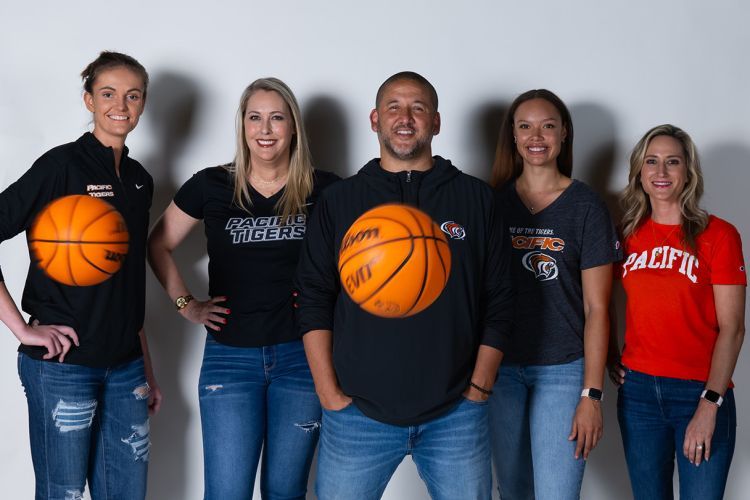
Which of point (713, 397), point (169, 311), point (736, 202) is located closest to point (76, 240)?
point (169, 311)

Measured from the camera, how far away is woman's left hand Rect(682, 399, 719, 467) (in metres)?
1.99

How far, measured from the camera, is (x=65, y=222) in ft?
6.06

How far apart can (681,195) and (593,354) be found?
616 mm

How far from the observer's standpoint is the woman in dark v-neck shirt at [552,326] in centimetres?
202

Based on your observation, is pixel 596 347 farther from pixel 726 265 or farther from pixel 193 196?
pixel 193 196

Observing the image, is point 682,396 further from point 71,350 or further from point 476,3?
point 71,350

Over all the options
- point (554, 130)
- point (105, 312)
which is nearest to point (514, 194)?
point (554, 130)

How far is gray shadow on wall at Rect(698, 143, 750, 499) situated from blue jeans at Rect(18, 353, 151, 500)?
86.9 inches

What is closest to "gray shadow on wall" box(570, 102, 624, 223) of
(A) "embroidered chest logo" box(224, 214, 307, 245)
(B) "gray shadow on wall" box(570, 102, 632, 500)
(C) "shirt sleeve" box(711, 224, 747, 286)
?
(B) "gray shadow on wall" box(570, 102, 632, 500)

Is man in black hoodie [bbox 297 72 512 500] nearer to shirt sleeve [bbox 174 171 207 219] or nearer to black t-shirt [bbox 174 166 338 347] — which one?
black t-shirt [bbox 174 166 338 347]

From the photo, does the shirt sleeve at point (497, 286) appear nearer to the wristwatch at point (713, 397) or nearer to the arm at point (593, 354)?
the arm at point (593, 354)

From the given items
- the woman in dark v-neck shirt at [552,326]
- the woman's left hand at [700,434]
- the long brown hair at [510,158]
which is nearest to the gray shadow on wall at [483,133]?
the long brown hair at [510,158]

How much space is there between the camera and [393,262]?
151cm

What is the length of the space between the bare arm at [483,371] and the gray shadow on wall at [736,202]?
1.39 meters
